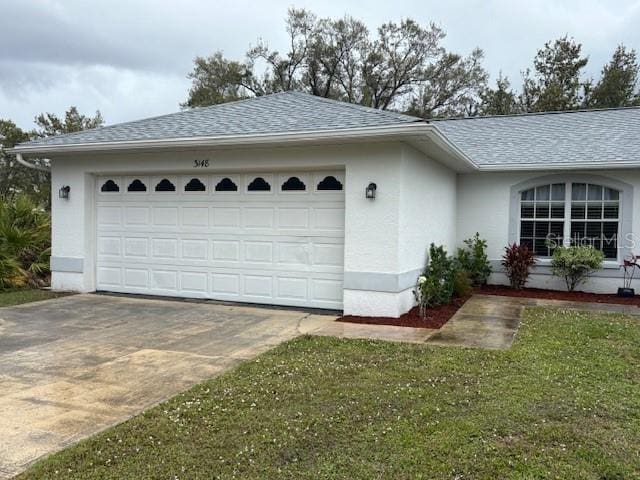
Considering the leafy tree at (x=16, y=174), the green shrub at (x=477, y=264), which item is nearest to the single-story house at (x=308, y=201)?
the green shrub at (x=477, y=264)

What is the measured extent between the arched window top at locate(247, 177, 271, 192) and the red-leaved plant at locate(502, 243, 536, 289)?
599cm

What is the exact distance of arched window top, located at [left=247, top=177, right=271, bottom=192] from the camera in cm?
923

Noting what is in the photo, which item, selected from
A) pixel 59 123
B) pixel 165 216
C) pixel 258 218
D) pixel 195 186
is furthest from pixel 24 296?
pixel 59 123

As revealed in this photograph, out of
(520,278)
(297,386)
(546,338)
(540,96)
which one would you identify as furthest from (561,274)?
(540,96)

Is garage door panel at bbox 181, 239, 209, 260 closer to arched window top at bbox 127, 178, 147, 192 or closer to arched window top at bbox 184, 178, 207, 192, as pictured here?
arched window top at bbox 184, 178, 207, 192

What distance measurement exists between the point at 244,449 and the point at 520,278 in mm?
9680

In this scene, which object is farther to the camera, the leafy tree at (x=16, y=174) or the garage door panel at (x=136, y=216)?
the leafy tree at (x=16, y=174)

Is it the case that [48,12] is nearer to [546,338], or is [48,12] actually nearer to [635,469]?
[546,338]

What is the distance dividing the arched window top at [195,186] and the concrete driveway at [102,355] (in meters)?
2.11

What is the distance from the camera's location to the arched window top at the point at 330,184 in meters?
8.73

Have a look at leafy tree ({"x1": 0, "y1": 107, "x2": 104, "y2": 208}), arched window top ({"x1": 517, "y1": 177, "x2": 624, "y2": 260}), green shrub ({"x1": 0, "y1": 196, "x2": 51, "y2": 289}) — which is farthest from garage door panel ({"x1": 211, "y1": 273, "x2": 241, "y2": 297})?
leafy tree ({"x1": 0, "y1": 107, "x2": 104, "y2": 208})

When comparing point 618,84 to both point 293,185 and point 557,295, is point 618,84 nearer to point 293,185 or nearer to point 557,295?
point 557,295

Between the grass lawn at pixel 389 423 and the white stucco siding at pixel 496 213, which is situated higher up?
the white stucco siding at pixel 496 213

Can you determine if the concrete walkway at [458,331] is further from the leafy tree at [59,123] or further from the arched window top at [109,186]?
the leafy tree at [59,123]
